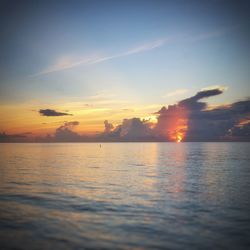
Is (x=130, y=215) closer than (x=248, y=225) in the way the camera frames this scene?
No

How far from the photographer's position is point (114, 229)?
1908 centimetres

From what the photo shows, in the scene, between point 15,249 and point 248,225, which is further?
point 248,225

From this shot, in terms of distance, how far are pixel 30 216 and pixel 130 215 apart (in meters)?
9.01

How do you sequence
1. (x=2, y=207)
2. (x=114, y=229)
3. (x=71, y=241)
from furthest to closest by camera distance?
(x=2, y=207) → (x=114, y=229) → (x=71, y=241)

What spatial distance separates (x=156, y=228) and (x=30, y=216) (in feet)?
37.4

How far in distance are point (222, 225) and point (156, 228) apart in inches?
215

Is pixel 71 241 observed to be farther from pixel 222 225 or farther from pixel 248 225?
pixel 248 225

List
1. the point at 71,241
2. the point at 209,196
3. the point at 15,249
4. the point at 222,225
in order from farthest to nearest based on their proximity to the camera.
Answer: the point at 209,196, the point at 222,225, the point at 71,241, the point at 15,249

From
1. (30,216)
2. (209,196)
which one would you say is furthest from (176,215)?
(30,216)

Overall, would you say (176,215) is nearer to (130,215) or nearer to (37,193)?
(130,215)

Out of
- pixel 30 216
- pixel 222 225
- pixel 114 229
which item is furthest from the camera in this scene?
pixel 30 216

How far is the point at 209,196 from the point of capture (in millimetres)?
31688

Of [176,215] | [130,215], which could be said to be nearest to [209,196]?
[176,215]

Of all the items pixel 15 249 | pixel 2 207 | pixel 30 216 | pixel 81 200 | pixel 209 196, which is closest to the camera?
pixel 15 249
